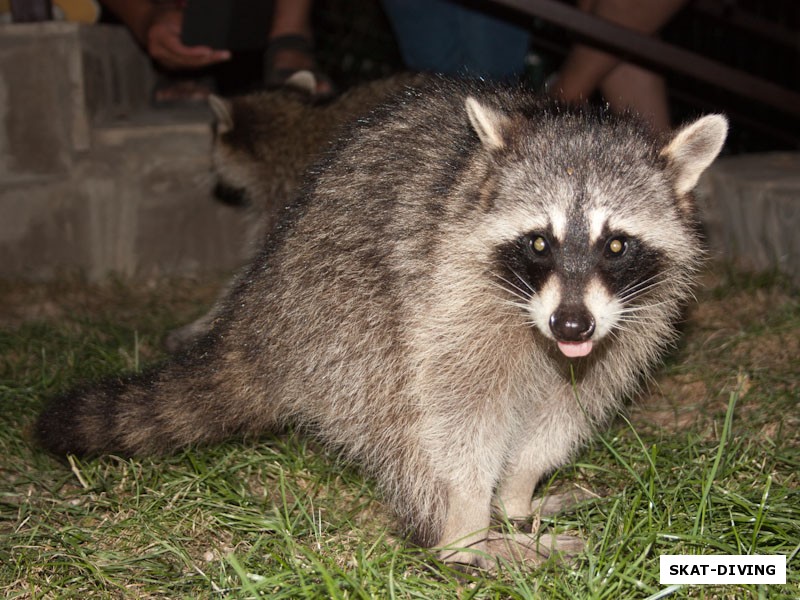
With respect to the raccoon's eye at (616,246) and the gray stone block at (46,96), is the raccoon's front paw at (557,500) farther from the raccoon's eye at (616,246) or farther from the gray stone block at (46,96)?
the gray stone block at (46,96)

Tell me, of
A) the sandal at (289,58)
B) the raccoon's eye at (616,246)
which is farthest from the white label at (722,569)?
the sandal at (289,58)

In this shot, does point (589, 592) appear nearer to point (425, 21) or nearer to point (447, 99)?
point (447, 99)

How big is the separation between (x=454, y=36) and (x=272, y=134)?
1297 mm

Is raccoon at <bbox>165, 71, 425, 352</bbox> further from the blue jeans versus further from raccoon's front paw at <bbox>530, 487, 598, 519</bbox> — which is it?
raccoon's front paw at <bbox>530, 487, 598, 519</bbox>

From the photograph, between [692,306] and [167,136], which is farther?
[167,136]

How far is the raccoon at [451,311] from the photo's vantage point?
2.32m

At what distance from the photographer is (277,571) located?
7.55 ft

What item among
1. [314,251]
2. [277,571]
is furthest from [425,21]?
[277,571]

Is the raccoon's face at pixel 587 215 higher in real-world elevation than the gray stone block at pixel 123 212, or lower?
higher

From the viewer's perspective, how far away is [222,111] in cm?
434

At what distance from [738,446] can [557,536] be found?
0.61m

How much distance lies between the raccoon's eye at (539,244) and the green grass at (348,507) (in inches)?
23.5

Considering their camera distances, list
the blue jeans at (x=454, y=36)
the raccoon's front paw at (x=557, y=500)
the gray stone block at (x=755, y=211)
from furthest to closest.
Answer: the blue jeans at (x=454, y=36) → the gray stone block at (x=755, y=211) → the raccoon's front paw at (x=557, y=500)

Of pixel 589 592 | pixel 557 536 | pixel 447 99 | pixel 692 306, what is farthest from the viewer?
pixel 692 306
